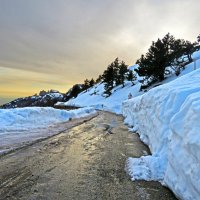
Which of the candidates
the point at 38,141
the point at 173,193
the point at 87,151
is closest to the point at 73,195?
the point at 173,193

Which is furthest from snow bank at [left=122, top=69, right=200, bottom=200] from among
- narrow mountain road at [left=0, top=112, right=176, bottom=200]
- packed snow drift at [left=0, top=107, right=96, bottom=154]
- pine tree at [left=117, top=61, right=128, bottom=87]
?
pine tree at [left=117, top=61, right=128, bottom=87]

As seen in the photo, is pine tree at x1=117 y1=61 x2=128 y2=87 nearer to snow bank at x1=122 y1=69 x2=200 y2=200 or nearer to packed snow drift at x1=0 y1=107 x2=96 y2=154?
packed snow drift at x1=0 y1=107 x2=96 y2=154

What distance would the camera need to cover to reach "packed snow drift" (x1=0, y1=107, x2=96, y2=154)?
35.9 feet

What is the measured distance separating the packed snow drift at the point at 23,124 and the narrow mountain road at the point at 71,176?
5.99 ft

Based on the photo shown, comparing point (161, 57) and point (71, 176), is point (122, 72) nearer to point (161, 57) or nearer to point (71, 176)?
point (161, 57)

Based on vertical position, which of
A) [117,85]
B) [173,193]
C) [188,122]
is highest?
[117,85]

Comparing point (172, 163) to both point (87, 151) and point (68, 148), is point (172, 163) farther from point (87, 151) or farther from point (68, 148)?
point (68, 148)

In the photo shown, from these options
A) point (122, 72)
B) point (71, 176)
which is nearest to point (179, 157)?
point (71, 176)

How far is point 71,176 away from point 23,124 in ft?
36.1

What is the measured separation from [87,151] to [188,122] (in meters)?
4.49

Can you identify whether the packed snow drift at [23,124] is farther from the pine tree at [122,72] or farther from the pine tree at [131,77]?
the pine tree at [122,72]

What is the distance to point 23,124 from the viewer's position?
16297mm

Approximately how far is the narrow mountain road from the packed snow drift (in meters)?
1.83

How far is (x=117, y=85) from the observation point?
73.3 meters
